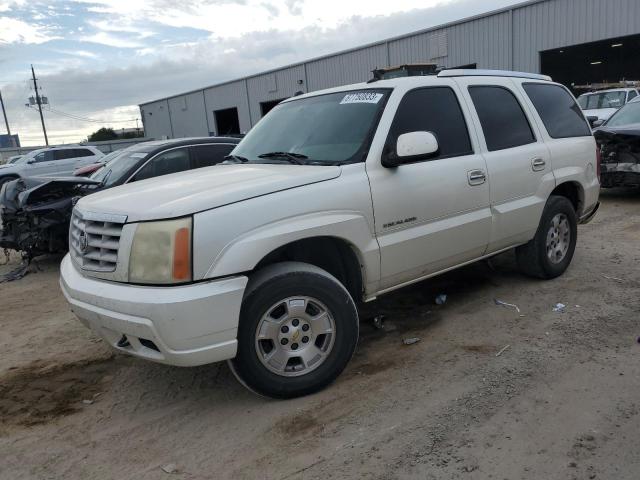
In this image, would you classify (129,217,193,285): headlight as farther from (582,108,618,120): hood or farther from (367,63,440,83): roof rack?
(582,108,618,120): hood

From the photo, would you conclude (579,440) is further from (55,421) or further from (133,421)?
(55,421)

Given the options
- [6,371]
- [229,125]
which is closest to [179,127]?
[229,125]

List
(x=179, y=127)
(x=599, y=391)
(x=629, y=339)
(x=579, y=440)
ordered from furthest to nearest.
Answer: (x=179, y=127)
(x=629, y=339)
(x=599, y=391)
(x=579, y=440)

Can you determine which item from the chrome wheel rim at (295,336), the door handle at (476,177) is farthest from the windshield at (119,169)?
the door handle at (476,177)

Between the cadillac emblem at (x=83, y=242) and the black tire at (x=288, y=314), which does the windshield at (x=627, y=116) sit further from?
the cadillac emblem at (x=83, y=242)

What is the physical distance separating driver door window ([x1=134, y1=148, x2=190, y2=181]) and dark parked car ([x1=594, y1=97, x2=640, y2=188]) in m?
7.06

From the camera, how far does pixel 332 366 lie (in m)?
3.41

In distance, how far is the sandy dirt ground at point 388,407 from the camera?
274 centimetres

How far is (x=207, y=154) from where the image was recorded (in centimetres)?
780

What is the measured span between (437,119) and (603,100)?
14.6 m

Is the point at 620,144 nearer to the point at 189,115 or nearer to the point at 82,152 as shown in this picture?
the point at 82,152

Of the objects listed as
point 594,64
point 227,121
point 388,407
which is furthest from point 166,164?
point 227,121

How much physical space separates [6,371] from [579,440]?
13.4 feet

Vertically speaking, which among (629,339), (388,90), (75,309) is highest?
(388,90)
